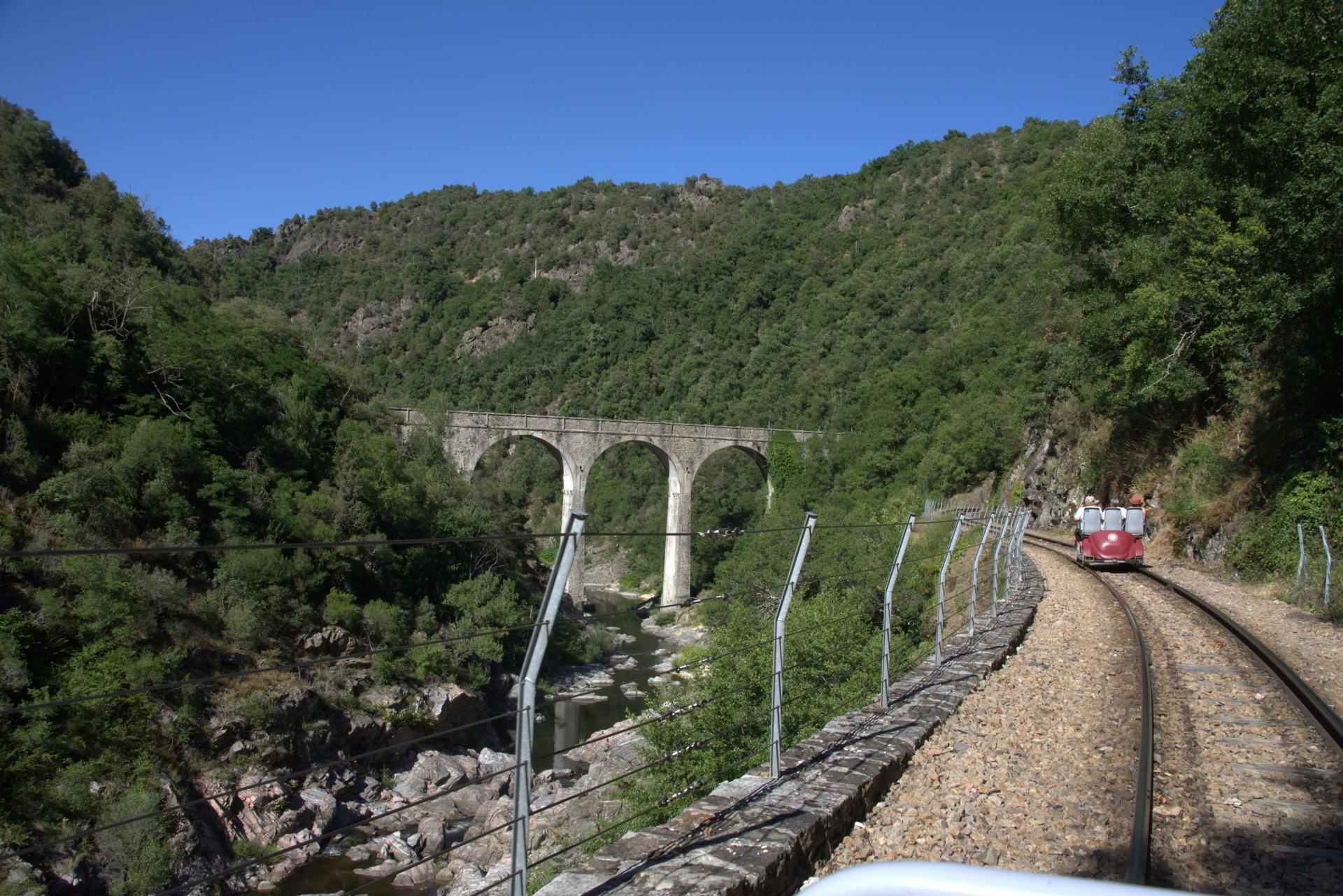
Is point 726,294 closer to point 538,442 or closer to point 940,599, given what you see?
point 538,442

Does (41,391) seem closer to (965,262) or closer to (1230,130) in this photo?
(1230,130)

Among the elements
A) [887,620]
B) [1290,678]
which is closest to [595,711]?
[1290,678]

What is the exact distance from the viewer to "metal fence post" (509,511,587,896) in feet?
7.22

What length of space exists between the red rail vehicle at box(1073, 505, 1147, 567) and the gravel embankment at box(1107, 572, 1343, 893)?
20.8 feet

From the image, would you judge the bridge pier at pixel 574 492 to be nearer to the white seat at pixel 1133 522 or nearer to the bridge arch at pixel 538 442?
the bridge arch at pixel 538 442

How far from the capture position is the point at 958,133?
84.4 m

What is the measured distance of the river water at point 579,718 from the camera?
1183cm

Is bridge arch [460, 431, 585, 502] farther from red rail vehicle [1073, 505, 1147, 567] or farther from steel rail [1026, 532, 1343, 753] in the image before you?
steel rail [1026, 532, 1343, 753]

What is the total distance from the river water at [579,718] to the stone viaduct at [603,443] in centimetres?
350

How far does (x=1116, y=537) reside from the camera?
12.0 metres

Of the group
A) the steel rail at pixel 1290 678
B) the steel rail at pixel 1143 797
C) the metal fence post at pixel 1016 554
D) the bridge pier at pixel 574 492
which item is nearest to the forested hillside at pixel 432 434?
the metal fence post at pixel 1016 554

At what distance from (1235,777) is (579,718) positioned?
20104mm

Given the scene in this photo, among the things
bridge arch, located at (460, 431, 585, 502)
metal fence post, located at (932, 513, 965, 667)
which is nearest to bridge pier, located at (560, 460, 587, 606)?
bridge arch, located at (460, 431, 585, 502)

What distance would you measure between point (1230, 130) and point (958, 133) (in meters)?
80.4
